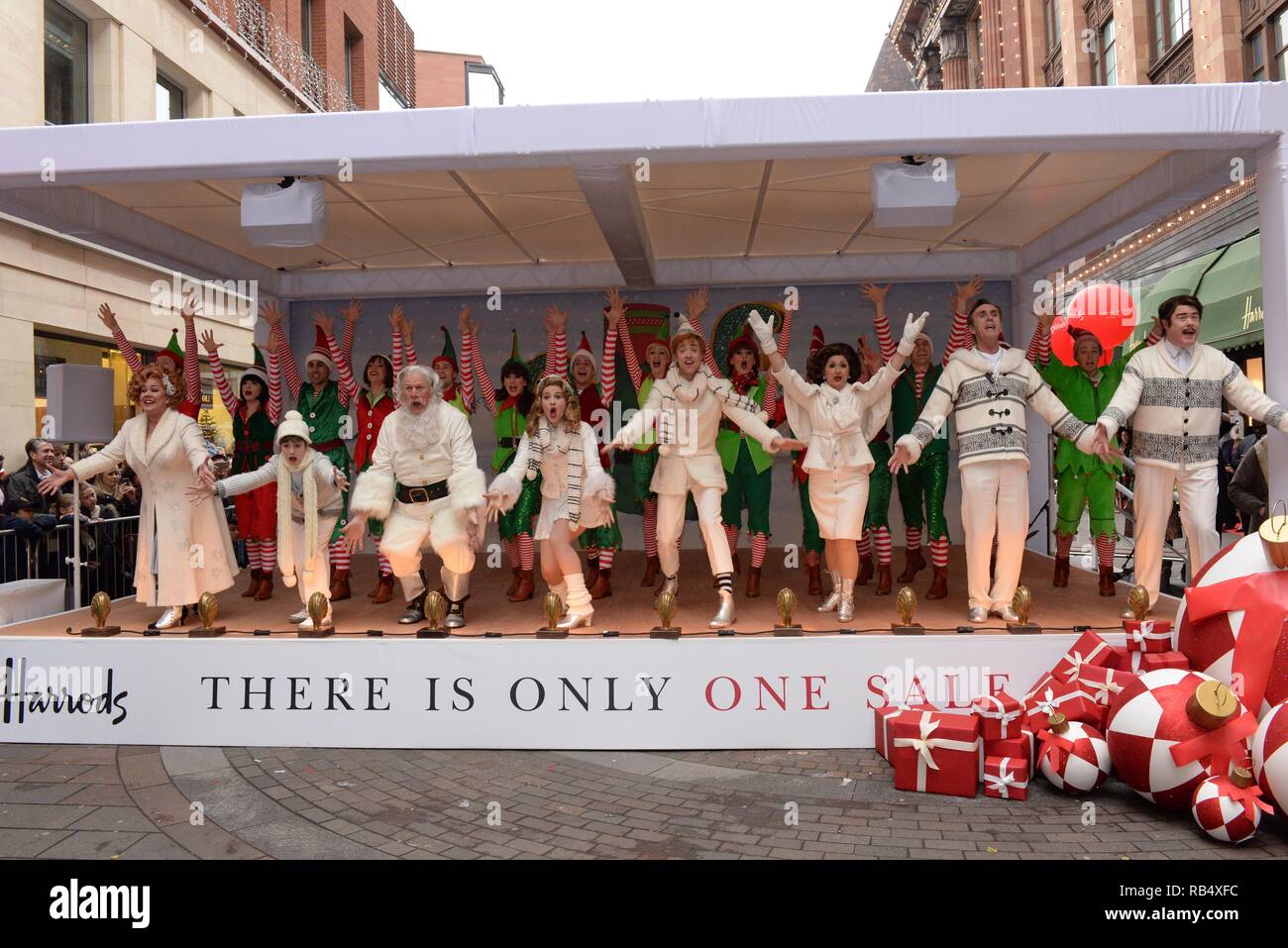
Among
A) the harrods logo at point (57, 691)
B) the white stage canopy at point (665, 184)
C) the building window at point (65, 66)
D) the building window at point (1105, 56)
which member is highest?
the building window at point (1105, 56)

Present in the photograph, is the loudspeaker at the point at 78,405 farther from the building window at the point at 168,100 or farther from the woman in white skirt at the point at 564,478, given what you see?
the building window at the point at 168,100

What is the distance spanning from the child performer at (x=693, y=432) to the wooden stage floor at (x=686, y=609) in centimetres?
45

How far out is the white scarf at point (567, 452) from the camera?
5.39 metres

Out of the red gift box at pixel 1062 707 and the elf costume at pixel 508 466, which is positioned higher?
the elf costume at pixel 508 466

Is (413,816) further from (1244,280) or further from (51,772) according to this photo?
(1244,280)

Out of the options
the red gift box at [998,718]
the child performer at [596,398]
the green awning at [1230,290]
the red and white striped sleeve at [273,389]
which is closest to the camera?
the red gift box at [998,718]

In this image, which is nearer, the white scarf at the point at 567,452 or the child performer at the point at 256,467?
the white scarf at the point at 567,452

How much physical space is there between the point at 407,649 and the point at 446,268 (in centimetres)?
450

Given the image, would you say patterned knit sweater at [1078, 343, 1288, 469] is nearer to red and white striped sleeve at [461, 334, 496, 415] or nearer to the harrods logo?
red and white striped sleeve at [461, 334, 496, 415]

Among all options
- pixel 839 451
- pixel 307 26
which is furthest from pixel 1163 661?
pixel 307 26

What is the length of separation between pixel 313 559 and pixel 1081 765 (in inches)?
168

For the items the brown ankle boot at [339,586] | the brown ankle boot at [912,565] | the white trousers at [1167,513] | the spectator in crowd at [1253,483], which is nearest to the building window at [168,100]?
the brown ankle boot at [339,586]

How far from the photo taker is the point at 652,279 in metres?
7.93

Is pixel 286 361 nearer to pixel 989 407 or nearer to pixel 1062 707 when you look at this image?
Result: pixel 989 407
